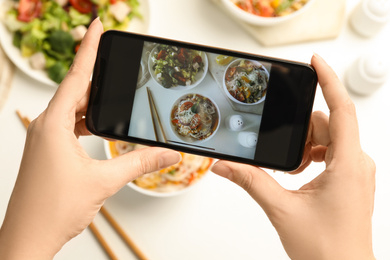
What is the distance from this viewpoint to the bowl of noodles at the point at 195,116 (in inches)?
31.8

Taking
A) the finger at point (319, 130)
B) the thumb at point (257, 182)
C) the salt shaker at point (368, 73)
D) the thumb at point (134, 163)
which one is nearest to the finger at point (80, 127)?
the thumb at point (134, 163)

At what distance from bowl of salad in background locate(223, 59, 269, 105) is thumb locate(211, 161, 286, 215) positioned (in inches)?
5.2

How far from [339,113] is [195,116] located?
0.93 ft

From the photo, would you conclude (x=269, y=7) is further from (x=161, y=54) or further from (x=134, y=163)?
(x=134, y=163)

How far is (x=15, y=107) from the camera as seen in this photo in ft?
4.05

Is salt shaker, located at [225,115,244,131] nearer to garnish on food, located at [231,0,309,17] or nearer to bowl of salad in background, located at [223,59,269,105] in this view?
bowl of salad in background, located at [223,59,269,105]

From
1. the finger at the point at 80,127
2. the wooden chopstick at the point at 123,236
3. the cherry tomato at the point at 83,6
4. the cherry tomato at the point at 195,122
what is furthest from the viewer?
the cherry tomato at the point at 83,6

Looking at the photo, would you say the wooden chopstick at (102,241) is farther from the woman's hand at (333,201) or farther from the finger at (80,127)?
the woman's hand at (333,201)

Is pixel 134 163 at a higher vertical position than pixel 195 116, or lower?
lower

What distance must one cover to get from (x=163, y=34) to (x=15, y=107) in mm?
518

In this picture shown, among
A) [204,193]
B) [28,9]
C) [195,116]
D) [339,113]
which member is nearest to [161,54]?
[195,116]

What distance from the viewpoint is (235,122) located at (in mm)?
805

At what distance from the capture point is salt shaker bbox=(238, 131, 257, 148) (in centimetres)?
80

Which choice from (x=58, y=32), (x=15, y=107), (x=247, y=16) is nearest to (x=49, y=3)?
(x=58, y=32)
